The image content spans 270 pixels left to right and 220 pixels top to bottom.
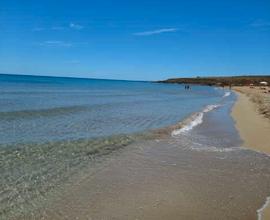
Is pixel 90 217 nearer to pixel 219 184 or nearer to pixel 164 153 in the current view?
pixel 219 184

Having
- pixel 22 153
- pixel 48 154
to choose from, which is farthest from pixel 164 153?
pixel 22 153

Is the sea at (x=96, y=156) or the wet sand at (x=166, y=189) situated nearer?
the wet sand at (x=166, y=189)

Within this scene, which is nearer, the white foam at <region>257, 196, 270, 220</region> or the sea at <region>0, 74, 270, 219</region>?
the white foam at <region>257, 196, 270, 220</region>

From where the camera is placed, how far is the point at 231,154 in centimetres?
1206

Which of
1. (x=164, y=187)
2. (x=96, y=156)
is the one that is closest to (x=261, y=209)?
(x=164, y=187)

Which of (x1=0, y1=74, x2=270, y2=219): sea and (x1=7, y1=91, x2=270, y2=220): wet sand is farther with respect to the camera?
(x1=0, y1=74, x2=270, y2=219): sea

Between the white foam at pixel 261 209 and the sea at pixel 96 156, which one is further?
the sea at pixel 96 156

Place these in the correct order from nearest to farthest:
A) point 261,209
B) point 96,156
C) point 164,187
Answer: point 261,209 < point 164,187 < point 96,156

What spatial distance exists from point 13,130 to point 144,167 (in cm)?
824

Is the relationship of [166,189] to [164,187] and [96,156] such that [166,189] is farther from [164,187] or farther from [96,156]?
[96,156]

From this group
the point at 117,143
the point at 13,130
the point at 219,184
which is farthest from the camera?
the point at 13,130

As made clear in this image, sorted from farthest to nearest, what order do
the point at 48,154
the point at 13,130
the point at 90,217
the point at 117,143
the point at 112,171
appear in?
the point at 13,130, the point at 117,143, the point at 48,154, the point at 112,171, the point at 90,217

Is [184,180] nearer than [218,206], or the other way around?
[218,206]

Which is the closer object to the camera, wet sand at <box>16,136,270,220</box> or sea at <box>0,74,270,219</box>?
wet sand at <box>16,136,270,220</box>
